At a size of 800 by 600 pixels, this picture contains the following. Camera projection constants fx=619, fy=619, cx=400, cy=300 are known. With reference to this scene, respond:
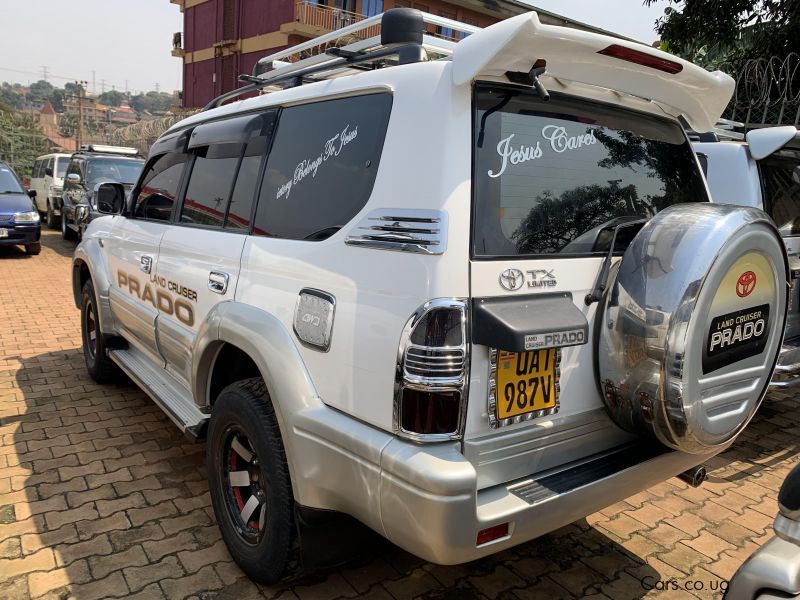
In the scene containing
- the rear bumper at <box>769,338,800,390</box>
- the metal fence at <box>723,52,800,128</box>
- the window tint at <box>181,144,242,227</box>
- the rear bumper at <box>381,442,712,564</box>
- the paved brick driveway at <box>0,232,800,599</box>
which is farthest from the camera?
the metal fence at <box>723,52,800,128</box>

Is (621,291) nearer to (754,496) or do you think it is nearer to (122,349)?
(754,496)

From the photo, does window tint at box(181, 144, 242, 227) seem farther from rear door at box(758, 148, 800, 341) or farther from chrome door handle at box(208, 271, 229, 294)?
rear door at box(758, 148, 800, 341)

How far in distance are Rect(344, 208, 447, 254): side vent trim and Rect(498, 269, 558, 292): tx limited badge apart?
23 cm

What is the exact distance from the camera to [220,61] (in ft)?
95.4

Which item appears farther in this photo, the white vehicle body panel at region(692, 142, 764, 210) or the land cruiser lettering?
the white vehicle body panel at region(692, 142, 764, 210)

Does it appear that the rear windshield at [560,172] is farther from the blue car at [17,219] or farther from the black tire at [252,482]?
the blue car at [17,219]

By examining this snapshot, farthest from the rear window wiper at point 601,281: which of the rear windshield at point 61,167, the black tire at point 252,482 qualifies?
the rear windshield at point 61,167

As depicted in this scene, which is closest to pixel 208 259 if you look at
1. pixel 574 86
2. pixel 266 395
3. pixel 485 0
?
pixel 266 395

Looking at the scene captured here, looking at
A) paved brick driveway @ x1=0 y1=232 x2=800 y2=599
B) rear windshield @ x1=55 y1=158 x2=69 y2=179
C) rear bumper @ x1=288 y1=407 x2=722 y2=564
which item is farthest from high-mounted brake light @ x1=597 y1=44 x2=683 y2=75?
rear windshield @ x1=55 y1=158 x2=69 y2=179

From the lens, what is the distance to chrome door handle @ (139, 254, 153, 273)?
3578 millimetres

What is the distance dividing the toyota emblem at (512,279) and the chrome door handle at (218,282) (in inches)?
52.2

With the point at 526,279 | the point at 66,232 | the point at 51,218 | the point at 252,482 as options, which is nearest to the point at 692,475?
the point at 526,279

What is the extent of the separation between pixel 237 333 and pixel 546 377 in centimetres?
120

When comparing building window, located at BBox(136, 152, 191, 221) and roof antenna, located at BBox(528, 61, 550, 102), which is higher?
roof antenna, located at BBox(528, 61, 550, 102)
